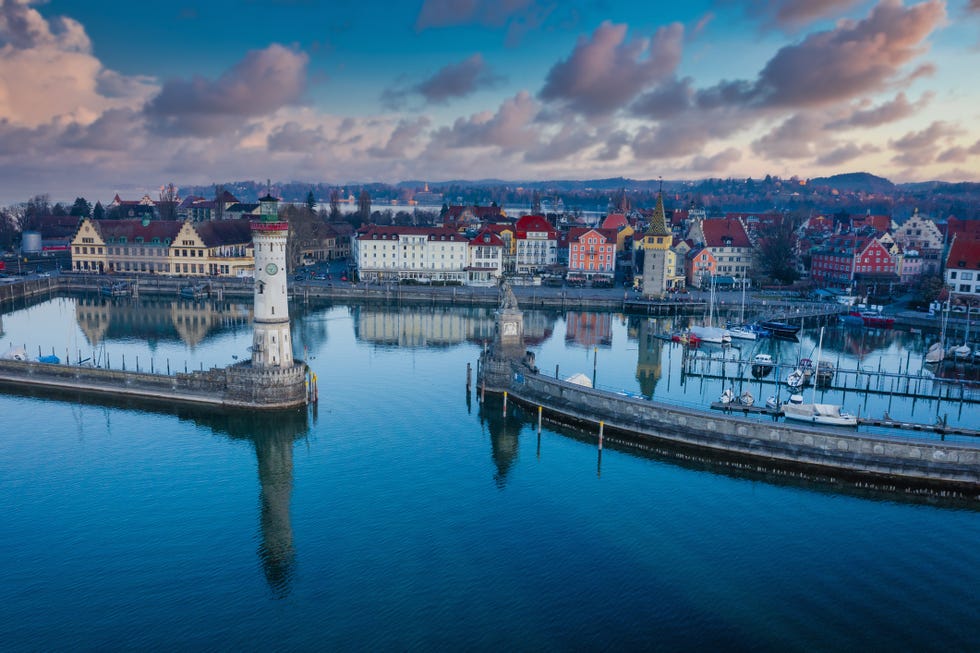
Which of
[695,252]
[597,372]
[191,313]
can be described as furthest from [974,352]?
[191,313]

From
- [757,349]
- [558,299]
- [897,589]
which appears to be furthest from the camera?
[558,299]

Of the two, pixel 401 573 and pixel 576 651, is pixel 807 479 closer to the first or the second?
pixel 576 651

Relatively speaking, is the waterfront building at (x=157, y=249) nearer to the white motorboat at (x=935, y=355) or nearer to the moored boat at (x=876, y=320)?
the moored boat at (x=876, y=320)

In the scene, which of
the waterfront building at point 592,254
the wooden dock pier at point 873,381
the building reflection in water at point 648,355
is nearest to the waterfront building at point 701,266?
the waterfront building at point 592,254

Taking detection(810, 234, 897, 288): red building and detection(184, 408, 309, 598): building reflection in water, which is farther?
detection(810, 234, 897, 288): red building

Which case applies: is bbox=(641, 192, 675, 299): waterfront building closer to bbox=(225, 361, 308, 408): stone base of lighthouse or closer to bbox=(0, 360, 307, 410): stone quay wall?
bbox=(0, 360, 307, 410): stone quay wall

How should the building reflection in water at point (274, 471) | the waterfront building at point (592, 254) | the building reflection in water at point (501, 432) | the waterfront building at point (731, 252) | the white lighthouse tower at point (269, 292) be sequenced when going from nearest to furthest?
the building reflection in water at point (274, 471)
the building reflection in water at point (501, 432)
the white lighthouse tower at point (269, 292)
the waterfront building at point (731, 252)
the waterfront building at point (592, 254)

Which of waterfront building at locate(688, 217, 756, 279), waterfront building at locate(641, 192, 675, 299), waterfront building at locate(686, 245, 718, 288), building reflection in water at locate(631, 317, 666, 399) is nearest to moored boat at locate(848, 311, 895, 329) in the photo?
building reflection in water at locate(631, 317, 666, 399)
